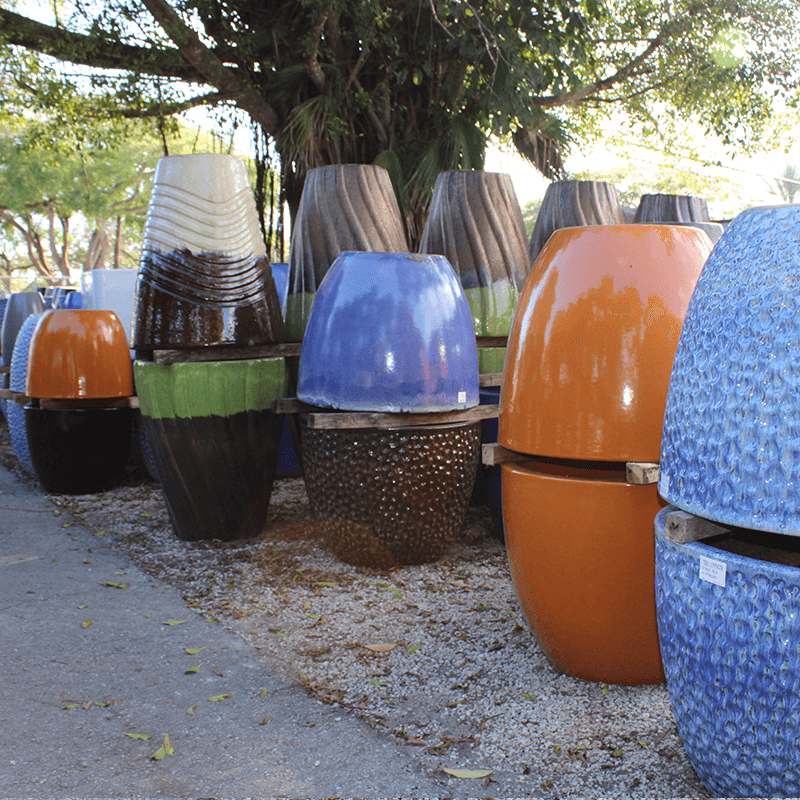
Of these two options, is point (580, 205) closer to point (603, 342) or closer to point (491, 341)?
point (491, 341)

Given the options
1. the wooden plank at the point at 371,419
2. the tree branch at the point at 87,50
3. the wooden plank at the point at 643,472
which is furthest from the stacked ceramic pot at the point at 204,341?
the tree branch at the point at 87,50

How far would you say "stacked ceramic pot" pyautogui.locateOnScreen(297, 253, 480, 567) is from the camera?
3.37 m

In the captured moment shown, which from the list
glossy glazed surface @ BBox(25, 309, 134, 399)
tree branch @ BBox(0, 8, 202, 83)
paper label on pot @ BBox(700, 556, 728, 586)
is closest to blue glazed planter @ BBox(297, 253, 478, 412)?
paper label on pot @ BBox(700, 556, 728, 586)

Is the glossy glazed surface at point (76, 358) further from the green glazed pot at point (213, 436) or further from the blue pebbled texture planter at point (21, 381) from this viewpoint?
the green glazed pot at point (213, 436)

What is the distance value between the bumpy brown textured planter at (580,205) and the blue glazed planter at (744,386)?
268 cm

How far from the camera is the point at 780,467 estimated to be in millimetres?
1552

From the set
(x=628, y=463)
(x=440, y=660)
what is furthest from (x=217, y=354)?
(x=628, y=463)

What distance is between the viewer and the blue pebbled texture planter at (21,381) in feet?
17.8

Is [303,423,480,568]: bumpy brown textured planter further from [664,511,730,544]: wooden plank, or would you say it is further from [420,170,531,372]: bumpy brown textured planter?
[664,511,730,544]: wooden plank

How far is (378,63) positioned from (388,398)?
590 cm

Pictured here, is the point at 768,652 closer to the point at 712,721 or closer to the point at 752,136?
the point at 712,721

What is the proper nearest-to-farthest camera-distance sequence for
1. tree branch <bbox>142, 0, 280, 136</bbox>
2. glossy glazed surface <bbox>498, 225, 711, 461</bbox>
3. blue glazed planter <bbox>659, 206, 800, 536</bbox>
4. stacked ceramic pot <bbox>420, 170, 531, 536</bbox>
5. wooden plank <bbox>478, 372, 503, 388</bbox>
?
1. blue glazed planter <bbox>659, 206, 800, 536</bbox>
2. glossy glazed surface <bbox>498, 225, 711, 461</bbox>
3. wooden plank <bbox>478, 372, 503, 388</bbox>
4. stacked ceramic pot <bbox>420, 170, 531, 536</bbox>
5. tree branch <bbox>142, 0, 280, 136</bbox>

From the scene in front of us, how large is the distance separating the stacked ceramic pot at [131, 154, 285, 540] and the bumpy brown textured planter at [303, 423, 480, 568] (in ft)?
1.68

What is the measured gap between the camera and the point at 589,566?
2.34 meters
